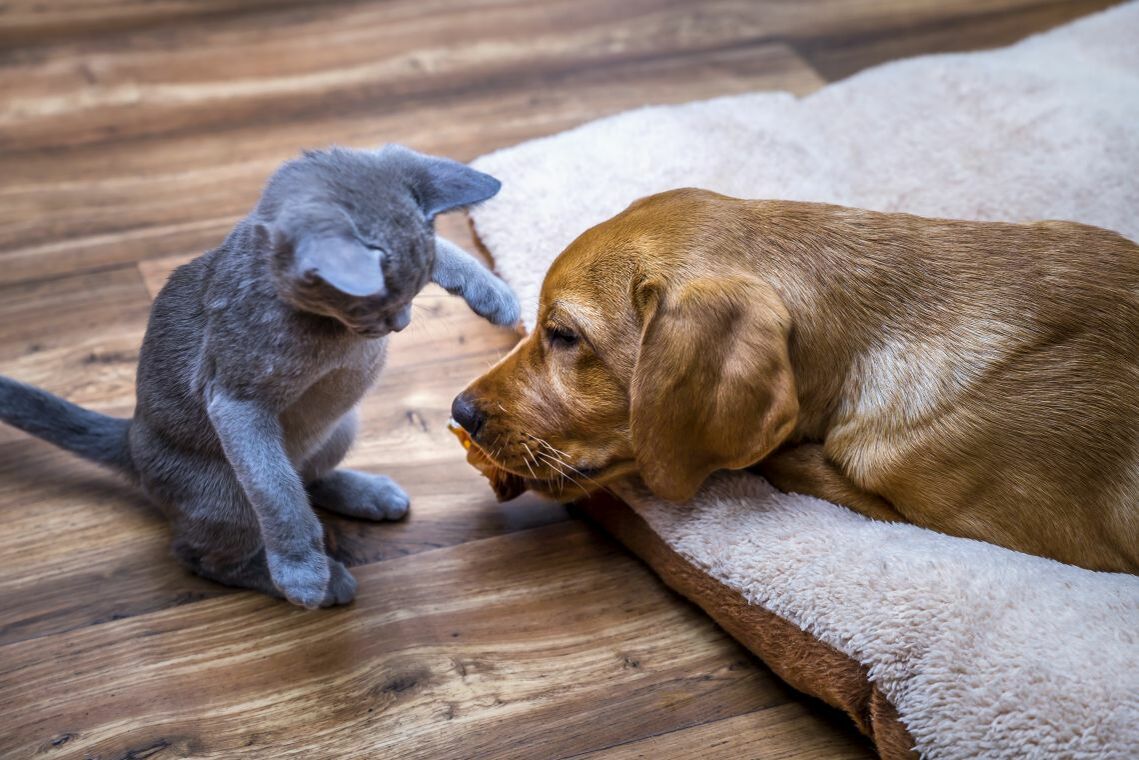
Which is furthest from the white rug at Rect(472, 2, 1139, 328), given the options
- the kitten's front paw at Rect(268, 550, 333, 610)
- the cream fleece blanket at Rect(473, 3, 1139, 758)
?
the kitten's front paw at Rect(268, 550, 333, 610)

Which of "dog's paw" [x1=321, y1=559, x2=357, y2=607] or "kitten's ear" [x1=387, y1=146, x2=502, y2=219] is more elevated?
"kitten's ear" [x1=387, y1=146, x2=502, y2=219]

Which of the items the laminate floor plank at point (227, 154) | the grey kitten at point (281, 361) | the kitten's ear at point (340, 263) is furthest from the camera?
the laminate floor plank at point (227, 154)

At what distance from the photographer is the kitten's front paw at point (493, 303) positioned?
2.20 metres

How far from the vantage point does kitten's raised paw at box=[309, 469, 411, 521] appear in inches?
95.5

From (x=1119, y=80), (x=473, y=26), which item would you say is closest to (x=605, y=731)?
(x=1119, y=80)

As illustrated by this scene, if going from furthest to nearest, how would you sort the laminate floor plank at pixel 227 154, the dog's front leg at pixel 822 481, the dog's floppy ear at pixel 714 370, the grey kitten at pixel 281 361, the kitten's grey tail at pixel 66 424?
the laminate floor plank at pixel 227 154 → the kitten's grey tail at pixel 66 424 → the dog's front leg at pixel 822 481 → the dog's floppy ear at pixel 714 370 → the grey kitten at pixel 281 361

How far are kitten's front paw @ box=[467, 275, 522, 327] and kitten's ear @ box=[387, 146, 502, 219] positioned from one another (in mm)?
269

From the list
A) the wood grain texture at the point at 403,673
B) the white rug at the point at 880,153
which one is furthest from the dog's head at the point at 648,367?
the white rug at the point at 880,153

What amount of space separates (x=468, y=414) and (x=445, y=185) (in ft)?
1.46

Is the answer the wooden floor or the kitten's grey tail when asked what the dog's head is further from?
the kitten's grey tail

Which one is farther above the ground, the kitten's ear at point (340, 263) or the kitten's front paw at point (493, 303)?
the kitten's ear at point (340, 263)

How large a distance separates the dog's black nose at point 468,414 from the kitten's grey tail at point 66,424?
2.20ft

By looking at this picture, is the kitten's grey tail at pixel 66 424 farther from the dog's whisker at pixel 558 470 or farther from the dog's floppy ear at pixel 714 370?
the dog's floppy ear at pixel 714 370

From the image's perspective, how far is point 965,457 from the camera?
2012 mm
